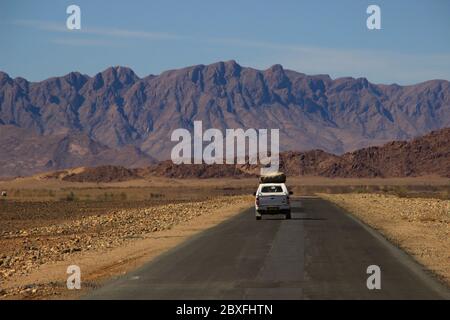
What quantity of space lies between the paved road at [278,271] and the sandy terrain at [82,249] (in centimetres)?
110

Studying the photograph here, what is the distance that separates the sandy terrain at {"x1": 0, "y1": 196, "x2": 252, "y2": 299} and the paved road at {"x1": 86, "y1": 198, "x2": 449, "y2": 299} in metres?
1.10

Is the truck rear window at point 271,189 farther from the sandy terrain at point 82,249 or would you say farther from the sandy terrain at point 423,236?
the sandy terrain at point 423,236

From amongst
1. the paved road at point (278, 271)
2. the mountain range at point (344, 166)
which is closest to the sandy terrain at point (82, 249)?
the paved road at point (278, 271)

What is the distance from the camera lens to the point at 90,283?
715 inches

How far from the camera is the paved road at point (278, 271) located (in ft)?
50.9

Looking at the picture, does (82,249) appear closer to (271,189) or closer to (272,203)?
(272,203)

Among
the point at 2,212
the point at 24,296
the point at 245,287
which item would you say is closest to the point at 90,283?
the point at 24,296

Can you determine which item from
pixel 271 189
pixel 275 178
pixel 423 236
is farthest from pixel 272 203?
pixel 275 178

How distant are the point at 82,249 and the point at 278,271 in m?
10.9

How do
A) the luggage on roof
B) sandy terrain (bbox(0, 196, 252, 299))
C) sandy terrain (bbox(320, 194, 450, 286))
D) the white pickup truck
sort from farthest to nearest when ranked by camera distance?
the luggage on roof
the white pickup truck
sandy terrain (bbox(320, 194, 450, 286))
sandy terrain (bbox(0, 196, 252, 299))

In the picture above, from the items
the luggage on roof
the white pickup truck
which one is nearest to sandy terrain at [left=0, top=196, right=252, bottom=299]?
the white pickup truck

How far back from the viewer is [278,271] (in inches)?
739

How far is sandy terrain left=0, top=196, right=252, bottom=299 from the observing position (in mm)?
18625

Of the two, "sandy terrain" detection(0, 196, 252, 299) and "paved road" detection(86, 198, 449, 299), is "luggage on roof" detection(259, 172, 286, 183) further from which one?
"paved road" detection(86, 198, 449, 299)
